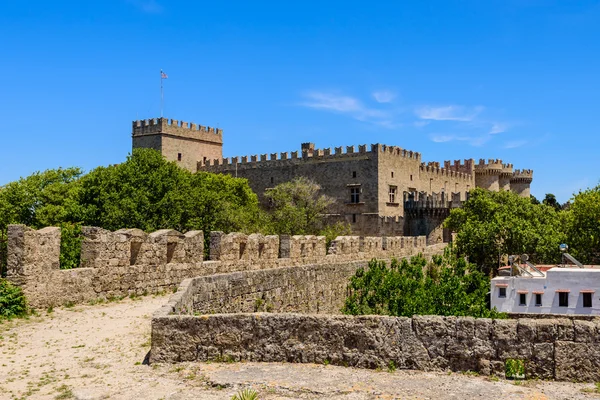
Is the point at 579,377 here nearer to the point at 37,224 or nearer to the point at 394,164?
the point at 37,224

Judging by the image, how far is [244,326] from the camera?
6.64 m

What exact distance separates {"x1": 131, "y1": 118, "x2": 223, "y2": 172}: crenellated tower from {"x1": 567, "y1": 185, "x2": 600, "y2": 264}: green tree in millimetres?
31168

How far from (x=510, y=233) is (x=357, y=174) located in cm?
1485

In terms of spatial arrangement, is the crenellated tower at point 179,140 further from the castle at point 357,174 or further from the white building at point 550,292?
the white building at point 550,292

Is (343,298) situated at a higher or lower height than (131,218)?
lower

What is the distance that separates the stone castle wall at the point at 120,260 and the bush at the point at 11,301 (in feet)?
0.41

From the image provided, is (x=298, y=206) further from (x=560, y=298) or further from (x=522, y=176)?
(x=522, y=176)

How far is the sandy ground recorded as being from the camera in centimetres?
552

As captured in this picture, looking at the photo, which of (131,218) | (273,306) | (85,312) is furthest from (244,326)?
(131,218)

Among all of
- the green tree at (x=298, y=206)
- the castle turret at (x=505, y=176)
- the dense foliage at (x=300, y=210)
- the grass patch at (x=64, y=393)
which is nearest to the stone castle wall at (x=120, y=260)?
the grass patch at (x=64, y=393)

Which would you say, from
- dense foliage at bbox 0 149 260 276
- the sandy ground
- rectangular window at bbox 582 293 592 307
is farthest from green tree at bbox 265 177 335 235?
the sandy ground

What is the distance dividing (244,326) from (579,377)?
3353 mm

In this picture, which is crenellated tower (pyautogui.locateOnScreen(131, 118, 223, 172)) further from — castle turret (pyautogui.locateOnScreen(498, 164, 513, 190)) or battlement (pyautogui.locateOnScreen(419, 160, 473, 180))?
castle turret (pyautogui.locateOnScreen(498, 164, 513, 190))

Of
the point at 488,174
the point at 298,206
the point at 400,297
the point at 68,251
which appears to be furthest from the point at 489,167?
the point at 68,251
